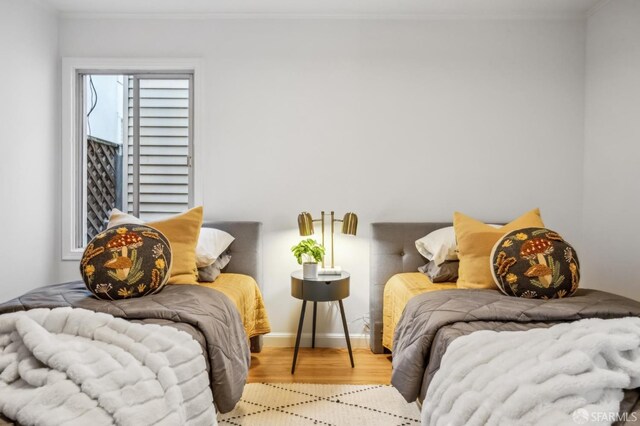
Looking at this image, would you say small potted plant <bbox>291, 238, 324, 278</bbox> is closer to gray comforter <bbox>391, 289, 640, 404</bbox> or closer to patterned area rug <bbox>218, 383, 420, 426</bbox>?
patterned area rug <bbox>218, 383, 420, 426</bbox>

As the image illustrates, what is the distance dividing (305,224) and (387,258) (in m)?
0.65

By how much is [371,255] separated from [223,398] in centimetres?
163

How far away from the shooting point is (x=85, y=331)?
1434 mm

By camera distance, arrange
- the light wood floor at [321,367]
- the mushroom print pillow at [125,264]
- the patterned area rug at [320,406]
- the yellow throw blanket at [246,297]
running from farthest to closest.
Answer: the light wood floor at [321,367] < the yellow throw blanket at [246,297] < the patterned area rug at [320,406] < the mushroom print pillow at [125,264]

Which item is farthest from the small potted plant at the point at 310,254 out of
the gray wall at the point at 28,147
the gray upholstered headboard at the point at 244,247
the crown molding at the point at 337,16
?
the gray wall at the point at 28,147

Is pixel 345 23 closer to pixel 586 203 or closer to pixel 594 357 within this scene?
pixel 586 203

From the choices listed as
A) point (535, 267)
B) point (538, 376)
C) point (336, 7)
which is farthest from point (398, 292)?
point (336, 7)

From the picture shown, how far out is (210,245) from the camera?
2.81 meters

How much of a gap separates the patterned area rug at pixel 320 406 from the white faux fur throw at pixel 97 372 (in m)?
0.71

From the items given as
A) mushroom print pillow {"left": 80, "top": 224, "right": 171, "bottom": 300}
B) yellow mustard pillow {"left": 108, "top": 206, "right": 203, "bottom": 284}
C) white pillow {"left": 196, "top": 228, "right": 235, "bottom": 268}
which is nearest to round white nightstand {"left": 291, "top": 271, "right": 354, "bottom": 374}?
white pillow {"left": 196, "top": 228, "right": 235, "bottom": 268}

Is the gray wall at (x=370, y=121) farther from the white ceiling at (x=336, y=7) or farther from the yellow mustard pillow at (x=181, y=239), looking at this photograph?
the yellow mustard pillow at (x=181, y=239)

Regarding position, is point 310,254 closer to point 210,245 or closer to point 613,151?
point 210,245

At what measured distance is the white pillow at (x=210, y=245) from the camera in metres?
2.70

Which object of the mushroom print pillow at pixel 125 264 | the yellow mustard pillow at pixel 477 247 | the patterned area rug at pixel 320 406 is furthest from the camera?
the yellow mustard pillow at pixel 477 247
